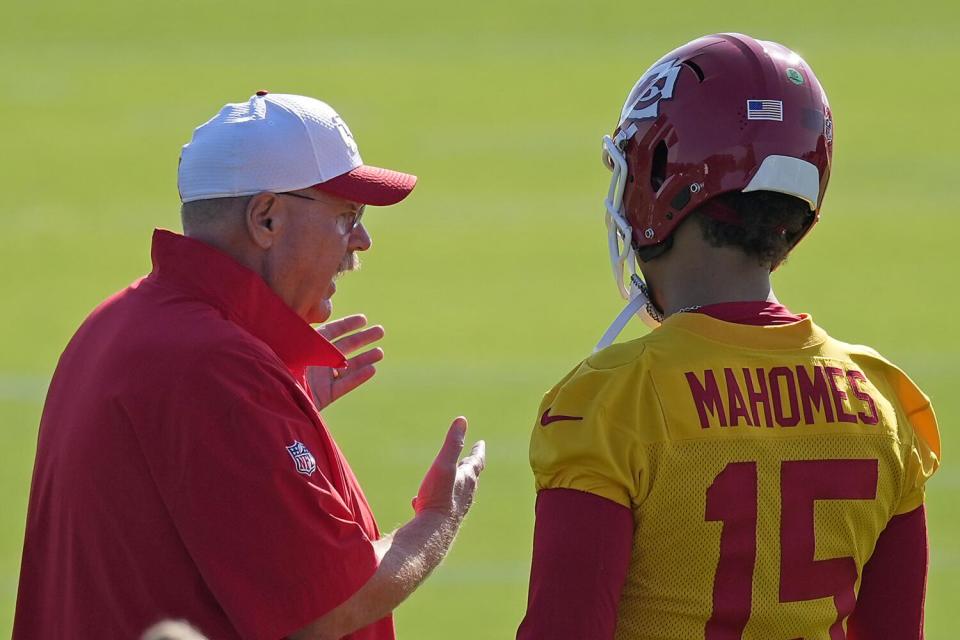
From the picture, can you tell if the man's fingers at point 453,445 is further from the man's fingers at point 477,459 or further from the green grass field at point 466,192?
the green grass field at point 466,192

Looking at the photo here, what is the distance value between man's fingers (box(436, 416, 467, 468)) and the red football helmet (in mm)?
569

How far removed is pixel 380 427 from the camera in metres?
7.40

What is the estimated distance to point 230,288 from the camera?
9.05 feet

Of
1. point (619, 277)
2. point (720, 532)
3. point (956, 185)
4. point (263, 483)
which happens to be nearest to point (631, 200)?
point (619, 277)

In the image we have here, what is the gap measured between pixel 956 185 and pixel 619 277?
32.7 ft

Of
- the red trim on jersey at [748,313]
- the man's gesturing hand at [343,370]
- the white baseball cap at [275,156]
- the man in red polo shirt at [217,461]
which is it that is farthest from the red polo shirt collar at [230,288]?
the red trim on jersey at [748,313]

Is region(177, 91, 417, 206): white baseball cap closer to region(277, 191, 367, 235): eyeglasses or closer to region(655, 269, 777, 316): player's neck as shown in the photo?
region(277, 191, 367, 235): eyeglasses

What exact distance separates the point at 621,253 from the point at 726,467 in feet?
1.47

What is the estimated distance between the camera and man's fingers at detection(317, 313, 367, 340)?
360 cm

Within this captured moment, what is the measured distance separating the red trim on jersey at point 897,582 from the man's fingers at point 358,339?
152 cm

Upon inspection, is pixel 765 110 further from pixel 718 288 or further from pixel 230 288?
pixel 230 288

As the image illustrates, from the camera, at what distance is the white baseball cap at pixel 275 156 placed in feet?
9.32

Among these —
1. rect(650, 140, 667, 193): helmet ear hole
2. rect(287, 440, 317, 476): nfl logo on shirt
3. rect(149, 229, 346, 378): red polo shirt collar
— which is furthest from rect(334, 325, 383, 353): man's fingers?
rect(650, 140, 667, 193): helmet ear hole

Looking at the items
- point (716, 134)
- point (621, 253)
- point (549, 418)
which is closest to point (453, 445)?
point (621, 253)
